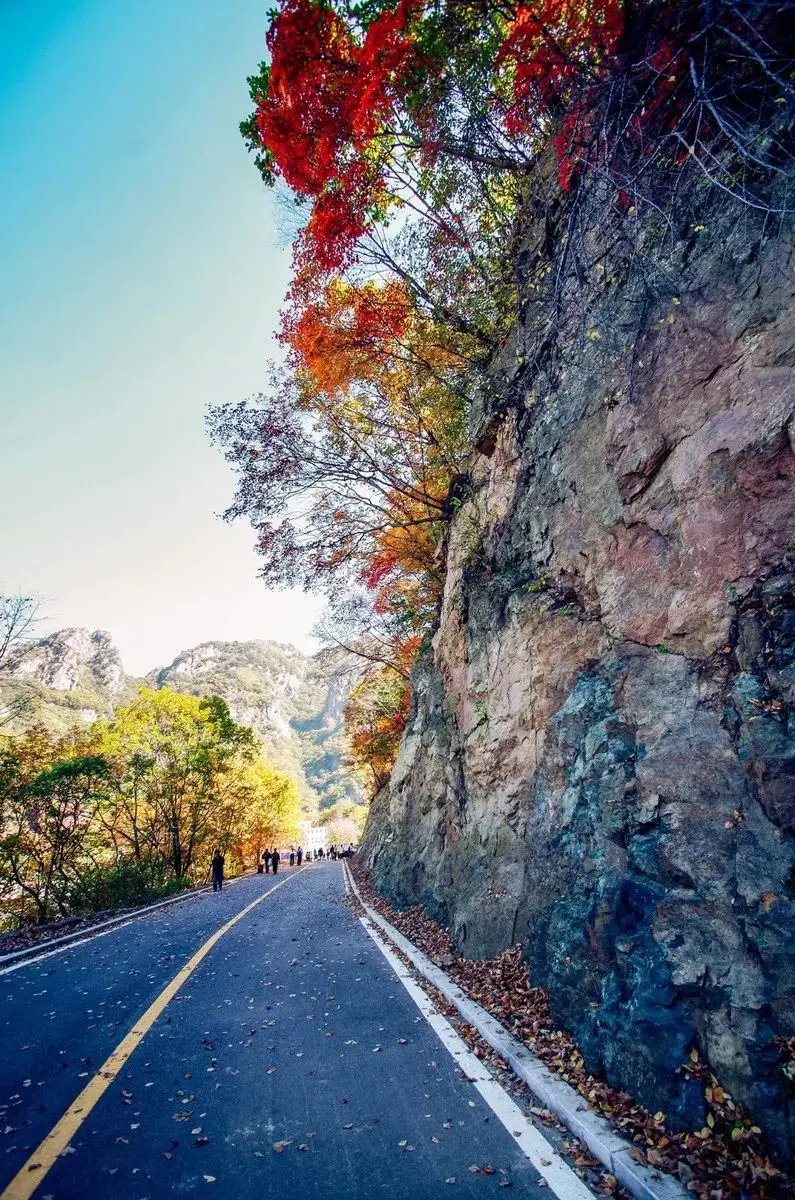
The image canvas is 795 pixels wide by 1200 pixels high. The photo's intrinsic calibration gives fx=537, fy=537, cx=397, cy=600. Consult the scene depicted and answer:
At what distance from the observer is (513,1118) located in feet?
11.8

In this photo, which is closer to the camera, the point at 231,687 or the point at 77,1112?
the point at 77,1112

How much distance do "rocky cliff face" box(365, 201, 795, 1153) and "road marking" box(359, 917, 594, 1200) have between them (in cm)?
73

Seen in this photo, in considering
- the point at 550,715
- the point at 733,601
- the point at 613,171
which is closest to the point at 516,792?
the point at 550,715

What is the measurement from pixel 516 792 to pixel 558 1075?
11.7 feet

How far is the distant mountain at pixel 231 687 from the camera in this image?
19859mm

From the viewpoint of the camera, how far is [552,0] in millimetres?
6316

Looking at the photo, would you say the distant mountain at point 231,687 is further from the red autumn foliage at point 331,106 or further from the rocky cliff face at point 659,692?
the red autumn foliage at point 331,106

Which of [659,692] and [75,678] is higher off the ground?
[75,678]

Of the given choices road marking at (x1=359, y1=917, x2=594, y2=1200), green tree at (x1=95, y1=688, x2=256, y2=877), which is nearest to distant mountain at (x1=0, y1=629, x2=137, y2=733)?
green tree at (x1=95, y1=688, x2=256, y2=877)

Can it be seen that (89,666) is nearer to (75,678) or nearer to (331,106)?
(75,678)

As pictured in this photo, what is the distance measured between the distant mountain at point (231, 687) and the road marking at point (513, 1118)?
13.9m

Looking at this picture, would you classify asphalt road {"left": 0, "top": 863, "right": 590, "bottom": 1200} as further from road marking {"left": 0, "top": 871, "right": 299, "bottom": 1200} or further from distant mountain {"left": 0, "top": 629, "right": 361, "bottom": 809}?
distant mountain {"left": 0, "top": 629, "right": 361, "bottom": 809}

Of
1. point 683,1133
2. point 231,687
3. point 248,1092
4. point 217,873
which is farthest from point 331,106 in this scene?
point 231,687

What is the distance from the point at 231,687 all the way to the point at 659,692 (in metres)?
140
